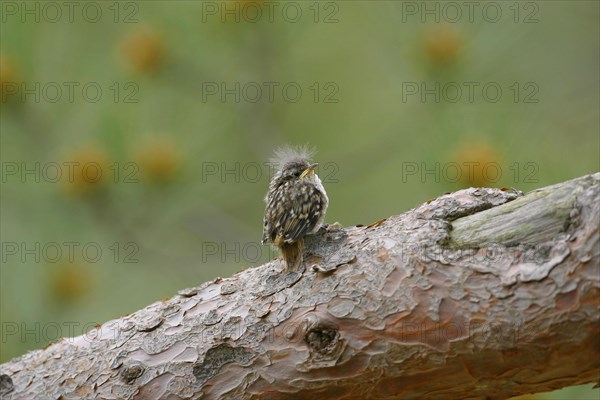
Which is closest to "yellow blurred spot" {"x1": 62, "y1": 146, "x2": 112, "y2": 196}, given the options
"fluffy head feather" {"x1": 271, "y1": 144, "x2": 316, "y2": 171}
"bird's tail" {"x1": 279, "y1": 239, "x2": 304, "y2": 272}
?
"fluffy head feather" {"x1": 271, "y1": 144, "x2": 316, "y2": 171}

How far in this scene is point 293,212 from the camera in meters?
3.36

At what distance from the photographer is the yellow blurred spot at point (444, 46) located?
16.4 ft

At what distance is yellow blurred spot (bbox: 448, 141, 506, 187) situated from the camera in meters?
3.92

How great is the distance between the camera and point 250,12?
17.4 feet

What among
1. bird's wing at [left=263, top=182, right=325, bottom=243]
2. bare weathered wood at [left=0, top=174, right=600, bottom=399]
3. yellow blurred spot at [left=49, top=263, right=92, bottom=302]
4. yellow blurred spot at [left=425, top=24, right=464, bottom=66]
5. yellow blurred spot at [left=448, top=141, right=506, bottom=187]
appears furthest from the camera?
yellow blurred spot at [left=425, top=24, right=464, bottom=66]

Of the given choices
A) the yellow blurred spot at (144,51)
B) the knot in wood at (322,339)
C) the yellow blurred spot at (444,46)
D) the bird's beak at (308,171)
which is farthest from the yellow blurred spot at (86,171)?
the knot in wood at (322,339)

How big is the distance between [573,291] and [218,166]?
4344 mm

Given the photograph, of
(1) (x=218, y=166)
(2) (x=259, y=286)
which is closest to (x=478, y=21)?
(1) (x=218, y=166)

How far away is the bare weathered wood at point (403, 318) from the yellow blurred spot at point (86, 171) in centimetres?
172

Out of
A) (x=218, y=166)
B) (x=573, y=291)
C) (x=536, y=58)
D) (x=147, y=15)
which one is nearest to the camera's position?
(x=573, y=291)

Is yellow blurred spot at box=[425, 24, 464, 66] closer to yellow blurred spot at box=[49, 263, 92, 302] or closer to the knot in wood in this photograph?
yellow blurred spot at box=[49, 263, 92, 302]

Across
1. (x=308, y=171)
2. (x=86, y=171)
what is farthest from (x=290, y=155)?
(x=86, y=171)

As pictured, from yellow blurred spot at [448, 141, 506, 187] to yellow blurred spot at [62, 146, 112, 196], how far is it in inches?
81.9

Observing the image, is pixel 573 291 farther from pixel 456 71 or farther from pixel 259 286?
pixel 456 71
